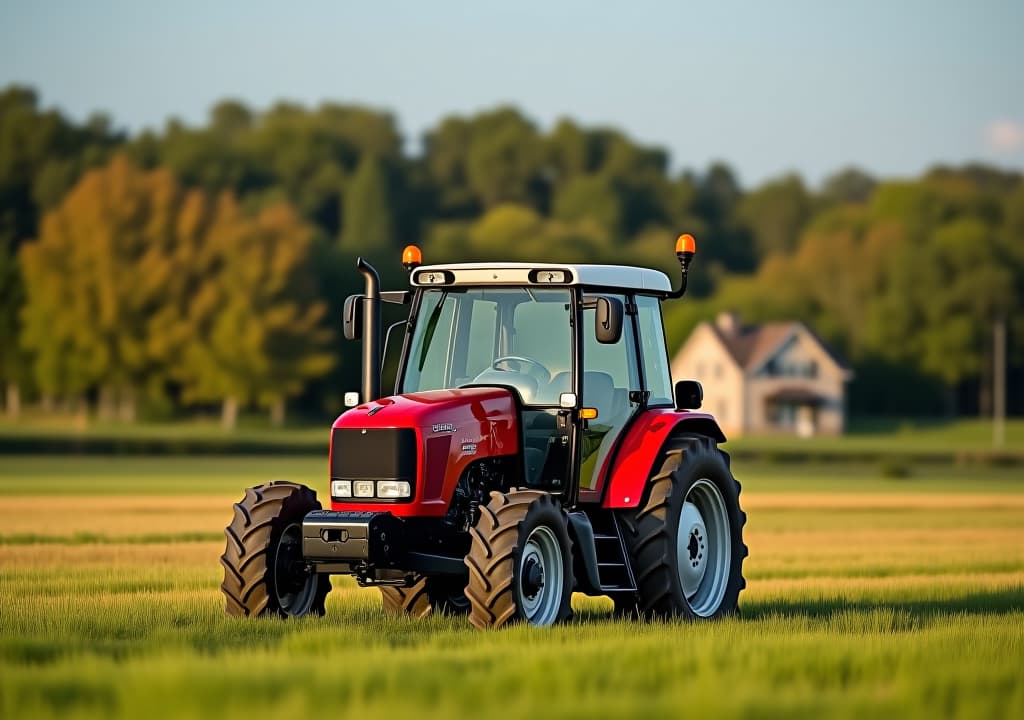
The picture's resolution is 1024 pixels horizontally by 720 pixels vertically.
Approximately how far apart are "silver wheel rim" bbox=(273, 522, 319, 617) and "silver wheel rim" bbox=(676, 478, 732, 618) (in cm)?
306

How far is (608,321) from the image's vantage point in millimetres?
13898

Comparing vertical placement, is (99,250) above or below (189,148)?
below

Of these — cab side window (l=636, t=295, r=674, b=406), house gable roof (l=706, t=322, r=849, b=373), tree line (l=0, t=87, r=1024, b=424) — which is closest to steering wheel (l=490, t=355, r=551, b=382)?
cab side window (l=636, t=295, r=674, b=406)

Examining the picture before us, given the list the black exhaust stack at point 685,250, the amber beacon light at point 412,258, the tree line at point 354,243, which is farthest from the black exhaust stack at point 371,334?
the tree line at point 354,243

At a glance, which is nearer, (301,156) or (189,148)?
(189,148)

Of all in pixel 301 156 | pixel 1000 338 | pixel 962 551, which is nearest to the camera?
pixel 962 551

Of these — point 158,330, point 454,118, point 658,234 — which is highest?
point 454,118

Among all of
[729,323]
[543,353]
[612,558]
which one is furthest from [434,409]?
[729,323]

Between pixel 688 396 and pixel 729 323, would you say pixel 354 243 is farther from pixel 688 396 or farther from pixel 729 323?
pixel 688 396

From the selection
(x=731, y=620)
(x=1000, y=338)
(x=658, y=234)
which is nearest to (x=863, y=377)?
(x=1000, y=338)

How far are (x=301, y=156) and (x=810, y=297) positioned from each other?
158 ft

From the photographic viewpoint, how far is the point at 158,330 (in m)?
93.4

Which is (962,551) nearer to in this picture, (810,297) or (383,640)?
(383,640)

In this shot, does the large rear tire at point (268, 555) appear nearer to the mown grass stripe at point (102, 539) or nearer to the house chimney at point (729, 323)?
the mown grass stripe at point (102, 539)
